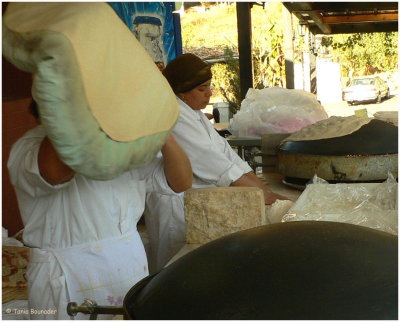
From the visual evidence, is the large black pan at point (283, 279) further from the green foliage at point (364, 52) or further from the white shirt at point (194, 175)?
the green foliage at point (364, 52)

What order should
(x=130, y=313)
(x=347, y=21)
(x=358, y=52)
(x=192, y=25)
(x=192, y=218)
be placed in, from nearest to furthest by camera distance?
1. (x=130, y=313)
2. (x=192, y=218)
3. (x=347, y=21)
4. (x=192, y=25)
5. (x=358, y=52)

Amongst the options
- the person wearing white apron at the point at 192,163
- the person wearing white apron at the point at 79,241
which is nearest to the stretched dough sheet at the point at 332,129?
the person wearing white apron at the point at 192,163

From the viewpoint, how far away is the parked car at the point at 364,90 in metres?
25.7

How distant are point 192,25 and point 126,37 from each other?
19.6m

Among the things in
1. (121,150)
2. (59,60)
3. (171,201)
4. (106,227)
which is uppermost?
(59,60)

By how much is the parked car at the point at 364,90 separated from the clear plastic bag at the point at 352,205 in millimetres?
23941

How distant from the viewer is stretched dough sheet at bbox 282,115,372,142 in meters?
3.40

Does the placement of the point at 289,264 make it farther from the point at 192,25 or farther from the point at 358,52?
the point at 358,52

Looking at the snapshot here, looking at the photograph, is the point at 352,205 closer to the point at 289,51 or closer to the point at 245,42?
the point at 245,42

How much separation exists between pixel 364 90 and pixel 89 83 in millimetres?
26125

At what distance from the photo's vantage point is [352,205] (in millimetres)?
2586

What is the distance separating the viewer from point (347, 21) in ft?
32.9

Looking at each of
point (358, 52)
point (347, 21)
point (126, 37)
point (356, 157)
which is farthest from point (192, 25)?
point (126, 37)

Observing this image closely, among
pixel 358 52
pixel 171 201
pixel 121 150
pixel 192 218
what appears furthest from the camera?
pixel 358 52
